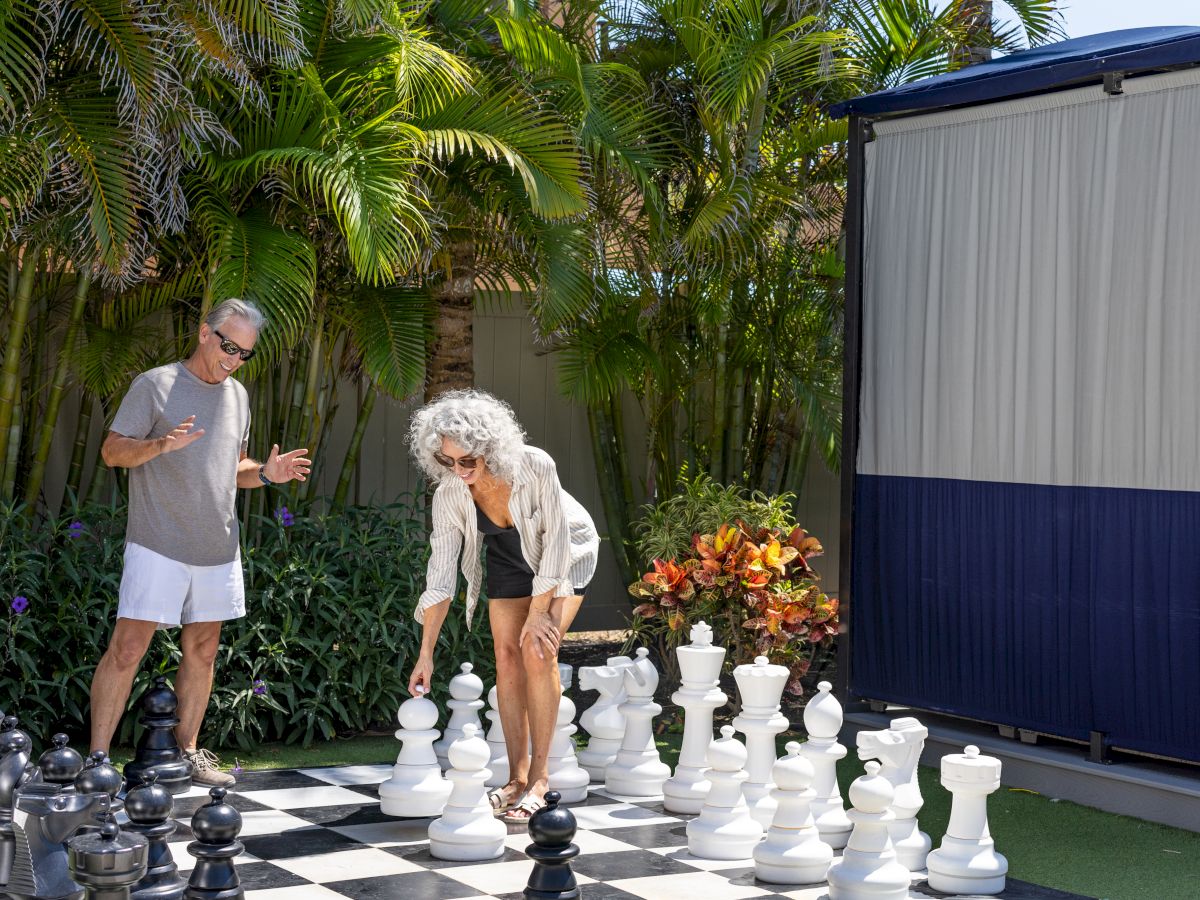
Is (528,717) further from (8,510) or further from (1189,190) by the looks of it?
(1189,190)

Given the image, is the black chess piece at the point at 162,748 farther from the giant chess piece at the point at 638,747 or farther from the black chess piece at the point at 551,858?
the black chess piece at the point at 551,858

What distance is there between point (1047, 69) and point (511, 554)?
249cm

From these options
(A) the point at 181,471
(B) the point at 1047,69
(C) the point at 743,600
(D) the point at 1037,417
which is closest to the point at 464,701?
(A) the point at 181,471

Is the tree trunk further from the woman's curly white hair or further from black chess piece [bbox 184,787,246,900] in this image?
black chess piece [bbox 184,787,246,900]

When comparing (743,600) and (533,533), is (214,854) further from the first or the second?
(743,600)

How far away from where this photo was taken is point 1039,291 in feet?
17.2

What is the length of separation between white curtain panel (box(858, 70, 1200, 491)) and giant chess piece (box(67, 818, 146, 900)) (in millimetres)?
3485

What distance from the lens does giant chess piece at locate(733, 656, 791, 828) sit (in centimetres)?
434

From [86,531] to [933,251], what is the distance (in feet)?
11.3

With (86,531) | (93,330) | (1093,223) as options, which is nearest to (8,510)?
(86,531)

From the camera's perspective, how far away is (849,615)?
5883 millimetres

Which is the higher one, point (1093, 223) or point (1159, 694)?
point (1093, 223)

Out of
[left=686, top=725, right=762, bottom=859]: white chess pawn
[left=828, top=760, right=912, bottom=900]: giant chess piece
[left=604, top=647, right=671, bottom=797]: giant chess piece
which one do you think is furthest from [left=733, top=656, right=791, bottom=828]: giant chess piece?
[left=828, top=760, right=912, bottom=900]: giant chess piece

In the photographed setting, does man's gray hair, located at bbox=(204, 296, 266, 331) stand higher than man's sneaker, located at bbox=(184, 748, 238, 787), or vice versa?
man's gray hair, located at bbox=(204, 296, 266, 331)
